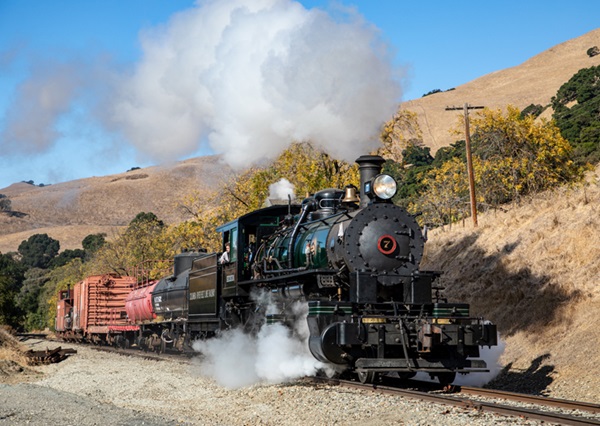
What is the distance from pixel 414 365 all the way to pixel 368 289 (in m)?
1.40

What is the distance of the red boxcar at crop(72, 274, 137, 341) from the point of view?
30109mm

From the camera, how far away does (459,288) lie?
20922mm

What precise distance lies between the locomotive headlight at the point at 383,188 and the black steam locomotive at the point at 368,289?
17 millimetres

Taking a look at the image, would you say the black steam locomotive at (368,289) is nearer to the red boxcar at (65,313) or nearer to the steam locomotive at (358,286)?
the steam locomotive at (358,286)

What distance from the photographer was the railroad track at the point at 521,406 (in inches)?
331

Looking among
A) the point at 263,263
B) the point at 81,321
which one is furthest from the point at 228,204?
the point at 263,263

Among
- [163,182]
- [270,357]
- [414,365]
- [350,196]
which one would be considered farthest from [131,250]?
[163,182]

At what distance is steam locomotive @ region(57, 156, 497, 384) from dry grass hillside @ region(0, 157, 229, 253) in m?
98.2

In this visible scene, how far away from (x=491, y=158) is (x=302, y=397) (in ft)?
Result: 79.7

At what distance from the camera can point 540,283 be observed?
57.3 ft

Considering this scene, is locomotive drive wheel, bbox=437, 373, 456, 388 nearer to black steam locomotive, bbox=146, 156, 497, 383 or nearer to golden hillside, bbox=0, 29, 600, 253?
black steam locomotive, bbox=146, 156, 497, 383

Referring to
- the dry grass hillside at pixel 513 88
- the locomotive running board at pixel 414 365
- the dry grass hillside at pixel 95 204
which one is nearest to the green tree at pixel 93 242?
the dry grass hillside at pixel 95 204

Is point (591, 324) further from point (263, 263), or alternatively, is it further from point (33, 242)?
point (33, 242)

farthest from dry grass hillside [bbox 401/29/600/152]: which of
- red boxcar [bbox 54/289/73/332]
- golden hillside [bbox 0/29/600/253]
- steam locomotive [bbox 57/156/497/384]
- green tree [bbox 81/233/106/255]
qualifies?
steam locomotive [bbox 57/156/497/384]
